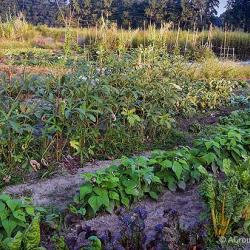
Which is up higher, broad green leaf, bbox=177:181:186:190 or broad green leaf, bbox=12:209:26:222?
broad green leaf, bbox=12:209:26:222

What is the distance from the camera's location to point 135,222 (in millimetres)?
2303

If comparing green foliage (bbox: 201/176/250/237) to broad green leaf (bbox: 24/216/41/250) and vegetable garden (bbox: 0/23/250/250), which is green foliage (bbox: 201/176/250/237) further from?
broad green leaf (bbox: 24/216/41/250)

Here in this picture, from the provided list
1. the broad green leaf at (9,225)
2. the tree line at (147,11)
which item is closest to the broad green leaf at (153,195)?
the broad green leaf at (9,225)

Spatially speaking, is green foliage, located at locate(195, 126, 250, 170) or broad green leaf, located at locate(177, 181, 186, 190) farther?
green foliage, located at locate(195, 126, 250, 170)

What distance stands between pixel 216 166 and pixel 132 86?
159 cm

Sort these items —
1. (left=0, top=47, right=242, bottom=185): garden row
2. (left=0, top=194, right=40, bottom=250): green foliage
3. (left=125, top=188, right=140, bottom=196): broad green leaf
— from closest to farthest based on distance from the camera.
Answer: (left=0, top=194, right=40, bottom=250): green foliage
(left=125, top=188, right=140, bottom=196): broad green leaf
(left=0, top=47, right=242, bottom=185): garden row

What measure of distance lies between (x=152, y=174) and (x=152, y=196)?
189mm

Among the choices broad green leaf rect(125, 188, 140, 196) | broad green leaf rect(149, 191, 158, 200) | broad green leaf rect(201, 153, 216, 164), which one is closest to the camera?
broad green leaf rect(125, 188, 140, 196)

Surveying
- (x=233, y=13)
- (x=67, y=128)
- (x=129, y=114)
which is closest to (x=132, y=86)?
(x=129, y=114)

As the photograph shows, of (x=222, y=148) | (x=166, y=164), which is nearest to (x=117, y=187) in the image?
(x=166, y=164)

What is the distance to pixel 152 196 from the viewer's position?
3.06m

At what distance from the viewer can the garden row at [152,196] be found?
7.17ft

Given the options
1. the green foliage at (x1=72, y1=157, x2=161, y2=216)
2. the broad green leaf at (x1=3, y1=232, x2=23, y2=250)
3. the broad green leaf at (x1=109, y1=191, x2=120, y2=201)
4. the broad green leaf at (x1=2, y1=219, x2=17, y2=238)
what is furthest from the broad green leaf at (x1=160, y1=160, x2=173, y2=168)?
the broad green leaf at (x1=3, y1=232, x2=23, y2=250)

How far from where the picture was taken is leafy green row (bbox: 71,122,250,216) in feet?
9.16
